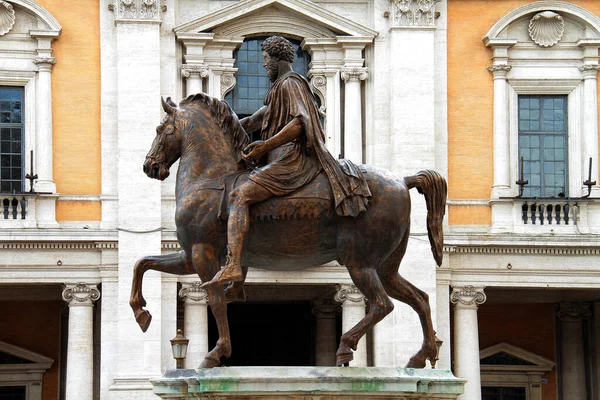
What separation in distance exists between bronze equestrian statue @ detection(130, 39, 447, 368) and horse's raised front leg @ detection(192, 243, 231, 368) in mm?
11

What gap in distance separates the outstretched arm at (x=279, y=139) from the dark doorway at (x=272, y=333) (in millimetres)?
20690

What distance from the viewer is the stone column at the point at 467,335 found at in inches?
1238

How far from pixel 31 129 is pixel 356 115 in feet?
21.3

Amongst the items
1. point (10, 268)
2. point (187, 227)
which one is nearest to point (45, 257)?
point (10, 268)

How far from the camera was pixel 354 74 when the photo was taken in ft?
104

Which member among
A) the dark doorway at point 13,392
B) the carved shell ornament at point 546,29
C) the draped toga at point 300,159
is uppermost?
the carved shell ornament at point 546,29

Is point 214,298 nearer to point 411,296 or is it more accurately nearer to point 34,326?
point 411,296

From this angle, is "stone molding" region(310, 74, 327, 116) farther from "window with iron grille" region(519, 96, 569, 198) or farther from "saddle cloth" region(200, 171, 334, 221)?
"saddle cloth" region(200, 171, 334, 221)

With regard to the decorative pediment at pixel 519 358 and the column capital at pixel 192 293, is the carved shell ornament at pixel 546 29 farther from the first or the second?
the column capital at pixel 192 293

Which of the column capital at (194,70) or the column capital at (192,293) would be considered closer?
the column capital at (192,293)

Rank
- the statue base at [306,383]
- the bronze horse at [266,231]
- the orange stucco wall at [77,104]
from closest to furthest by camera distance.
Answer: the statue base at [306,383] < the bronze horse at [266,231] < the orange stucco wall at [77,104]

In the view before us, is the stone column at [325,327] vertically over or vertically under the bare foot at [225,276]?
under

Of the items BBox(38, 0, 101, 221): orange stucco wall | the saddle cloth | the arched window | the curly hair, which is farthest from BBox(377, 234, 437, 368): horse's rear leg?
the arched window

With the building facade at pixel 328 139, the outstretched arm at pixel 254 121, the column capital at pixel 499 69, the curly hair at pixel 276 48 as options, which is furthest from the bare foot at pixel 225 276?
the column capital at pixel 499 69
